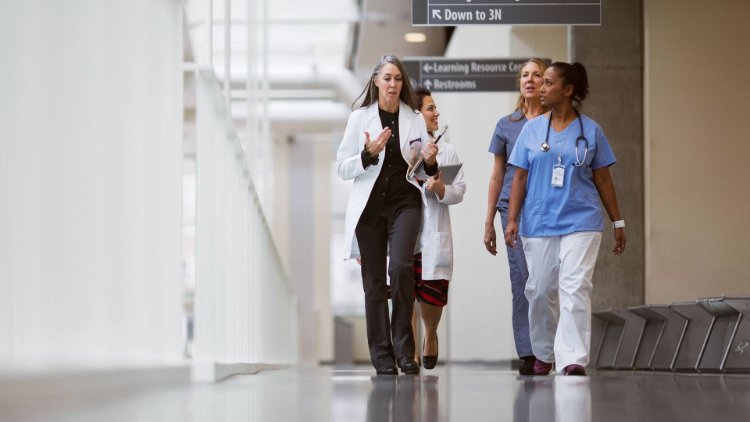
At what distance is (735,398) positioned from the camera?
3.53m

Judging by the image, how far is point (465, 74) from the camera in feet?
34.5

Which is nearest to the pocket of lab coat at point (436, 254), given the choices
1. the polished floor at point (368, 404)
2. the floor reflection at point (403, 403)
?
the floor reflection at point (403, 403)

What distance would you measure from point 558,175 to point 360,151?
1019mm

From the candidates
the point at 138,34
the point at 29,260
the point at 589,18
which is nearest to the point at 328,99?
the point at 589,18

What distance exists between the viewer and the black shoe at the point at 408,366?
5.98 m

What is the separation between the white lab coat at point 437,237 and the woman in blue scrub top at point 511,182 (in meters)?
0.32

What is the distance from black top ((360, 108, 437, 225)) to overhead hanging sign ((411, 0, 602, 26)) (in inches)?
103

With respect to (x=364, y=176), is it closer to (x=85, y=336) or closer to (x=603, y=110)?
(x=85, y=336)

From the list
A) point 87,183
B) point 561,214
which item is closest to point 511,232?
A: point 561,214

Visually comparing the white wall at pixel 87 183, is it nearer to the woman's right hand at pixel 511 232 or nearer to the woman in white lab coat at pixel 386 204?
the woman in white lab coat at pixel 386 204

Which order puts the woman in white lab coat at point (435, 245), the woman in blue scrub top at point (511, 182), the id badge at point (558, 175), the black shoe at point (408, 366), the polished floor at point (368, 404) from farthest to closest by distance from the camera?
the woman in blue scrub top at point (511, 182) < the woman in white lab coat at point (435, 245) < the id badge at point (558, 175) < the black shoe at point (408, 366) < the polished floor at point (368, 404)

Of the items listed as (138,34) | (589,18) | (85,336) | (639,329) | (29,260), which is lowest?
(639,329)

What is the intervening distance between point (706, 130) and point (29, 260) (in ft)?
28.5

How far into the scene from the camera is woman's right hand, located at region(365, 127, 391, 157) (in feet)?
20.0
